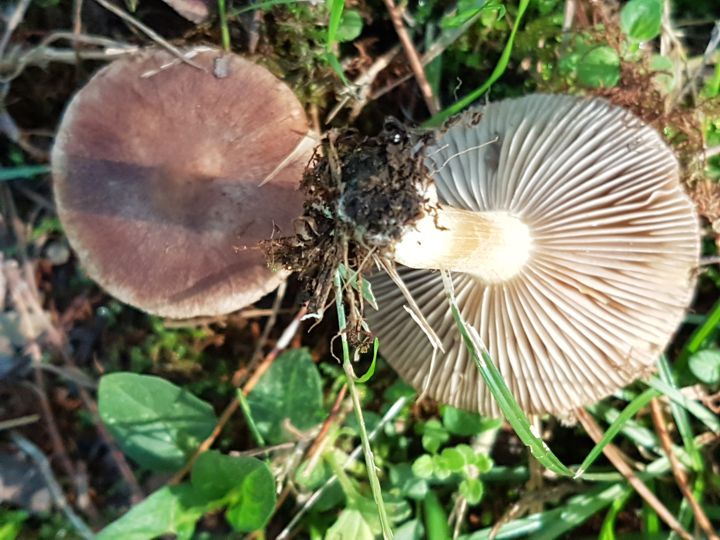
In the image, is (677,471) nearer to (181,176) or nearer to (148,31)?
(181,176)

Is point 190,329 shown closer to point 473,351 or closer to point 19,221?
point 19,221

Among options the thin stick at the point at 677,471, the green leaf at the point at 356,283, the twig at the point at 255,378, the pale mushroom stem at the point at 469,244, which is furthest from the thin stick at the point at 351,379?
the thin stick at the point at 677,471

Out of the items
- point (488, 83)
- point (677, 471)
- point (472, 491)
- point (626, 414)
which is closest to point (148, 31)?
point (488, 83)

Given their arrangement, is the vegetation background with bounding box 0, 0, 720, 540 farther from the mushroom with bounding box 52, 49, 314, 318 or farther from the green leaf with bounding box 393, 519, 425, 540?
the mushroom with bounding box 52, 49, 314, 318

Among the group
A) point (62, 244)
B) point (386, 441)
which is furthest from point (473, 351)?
point (62, 244)

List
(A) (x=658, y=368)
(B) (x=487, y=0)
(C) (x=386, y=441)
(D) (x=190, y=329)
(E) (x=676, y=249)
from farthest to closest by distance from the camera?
(D) (x=190, y=329)
(C) (x=386, y=441)
(A) (x=658, y=368)
(B) (x=487, y=0)
(E) (x=676, y=249)

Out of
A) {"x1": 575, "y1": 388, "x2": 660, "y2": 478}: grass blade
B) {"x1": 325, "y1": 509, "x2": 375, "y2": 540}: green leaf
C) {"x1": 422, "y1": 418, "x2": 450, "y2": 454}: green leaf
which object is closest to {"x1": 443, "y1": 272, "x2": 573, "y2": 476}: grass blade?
{"x1": 575, "y1": 388, "x2": 660, "y2": 478}: grass blade

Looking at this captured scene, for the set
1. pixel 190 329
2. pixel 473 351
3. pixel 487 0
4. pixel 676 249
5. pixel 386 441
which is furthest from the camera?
pixel 190 329
